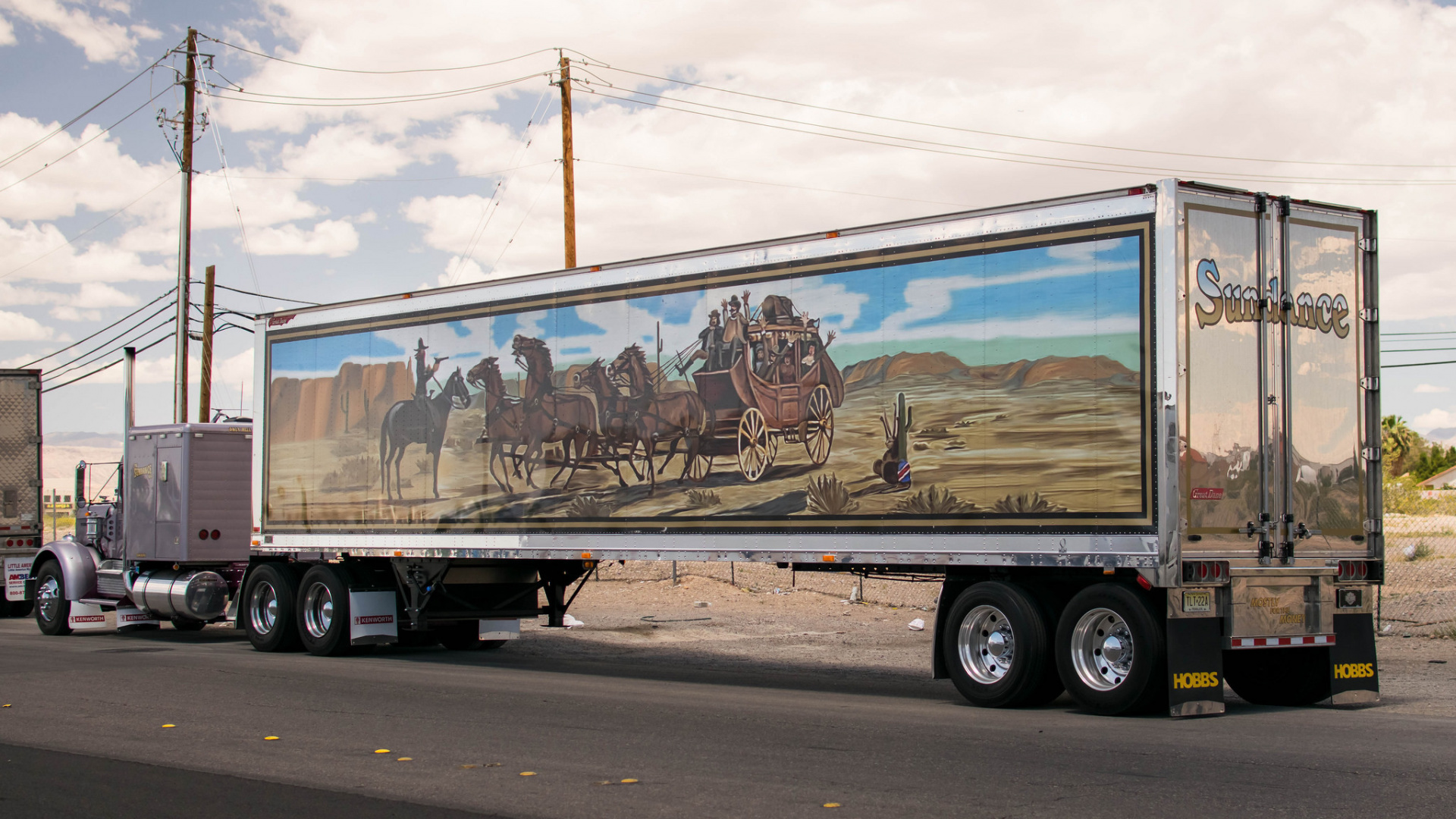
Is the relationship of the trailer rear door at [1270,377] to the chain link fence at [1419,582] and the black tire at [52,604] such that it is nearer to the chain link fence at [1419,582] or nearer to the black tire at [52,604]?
the chain link fence at [1419,582]

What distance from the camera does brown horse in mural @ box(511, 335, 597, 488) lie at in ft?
46.7

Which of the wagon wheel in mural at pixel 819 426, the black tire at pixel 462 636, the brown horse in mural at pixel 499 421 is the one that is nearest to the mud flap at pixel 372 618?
the black tire at pixel 462 636

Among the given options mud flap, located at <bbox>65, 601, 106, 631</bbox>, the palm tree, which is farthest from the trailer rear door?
the palm tree

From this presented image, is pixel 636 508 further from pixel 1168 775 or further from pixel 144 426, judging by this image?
pixel 144 426

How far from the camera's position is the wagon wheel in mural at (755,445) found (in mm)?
12656

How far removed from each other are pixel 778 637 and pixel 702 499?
6.39m

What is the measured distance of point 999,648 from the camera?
37.2 feet

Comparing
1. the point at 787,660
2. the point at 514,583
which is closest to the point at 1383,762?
the point at 787,660

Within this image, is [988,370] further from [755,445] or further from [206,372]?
[206,372]

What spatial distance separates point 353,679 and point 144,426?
28.4 feet

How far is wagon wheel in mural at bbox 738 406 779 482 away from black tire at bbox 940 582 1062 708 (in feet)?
7.38

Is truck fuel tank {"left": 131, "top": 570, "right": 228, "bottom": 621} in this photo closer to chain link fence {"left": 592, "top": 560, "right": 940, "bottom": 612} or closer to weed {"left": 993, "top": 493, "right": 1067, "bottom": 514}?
chain link fence {"left": 592, "top": 560, "right": 940, "bottom": 612}

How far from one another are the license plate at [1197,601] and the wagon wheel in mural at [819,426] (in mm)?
3380

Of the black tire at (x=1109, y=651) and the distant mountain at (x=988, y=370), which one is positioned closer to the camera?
the black tire at (x=1109, y=651)
